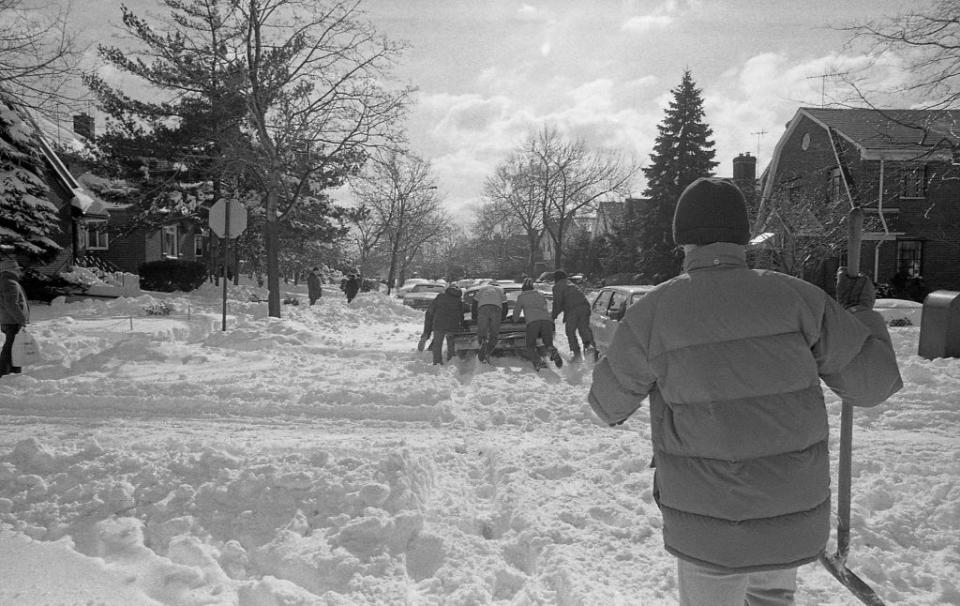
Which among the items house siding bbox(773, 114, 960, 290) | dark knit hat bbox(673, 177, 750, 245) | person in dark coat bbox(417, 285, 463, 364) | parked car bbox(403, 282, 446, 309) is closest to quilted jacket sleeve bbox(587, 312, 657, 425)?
dark knit hat bbox(673, 177, 750, 245)

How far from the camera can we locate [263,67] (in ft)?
56.4

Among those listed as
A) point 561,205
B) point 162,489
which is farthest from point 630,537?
point 561,205

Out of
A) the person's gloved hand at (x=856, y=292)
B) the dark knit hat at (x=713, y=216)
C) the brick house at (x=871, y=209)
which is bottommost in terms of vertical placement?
the person's gloved hand at (x=856, y=292)

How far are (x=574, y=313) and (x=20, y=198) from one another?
61.1ft

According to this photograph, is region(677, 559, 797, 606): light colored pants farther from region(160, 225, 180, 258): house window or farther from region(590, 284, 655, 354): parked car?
region(160, 225, 180, 258): house window

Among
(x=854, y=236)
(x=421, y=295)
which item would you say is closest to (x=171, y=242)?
(x=421, y=295)

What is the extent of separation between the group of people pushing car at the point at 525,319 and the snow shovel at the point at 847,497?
268 inches

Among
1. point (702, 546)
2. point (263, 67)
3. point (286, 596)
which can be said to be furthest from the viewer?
point (263, 67)

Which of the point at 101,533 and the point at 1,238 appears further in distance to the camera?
the point at 1,238

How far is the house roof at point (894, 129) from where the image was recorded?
10.1 meters

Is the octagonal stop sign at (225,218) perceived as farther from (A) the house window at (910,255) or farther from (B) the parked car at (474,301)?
(A) the house window at (910,255)

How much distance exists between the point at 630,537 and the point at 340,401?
457cm

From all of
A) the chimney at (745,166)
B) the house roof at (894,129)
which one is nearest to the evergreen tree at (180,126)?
the house roof at (894,129)

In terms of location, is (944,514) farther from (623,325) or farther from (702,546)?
(623,325)
